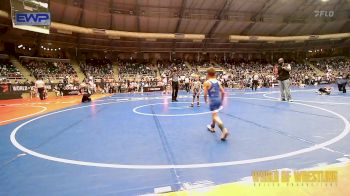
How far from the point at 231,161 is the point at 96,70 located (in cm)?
3466

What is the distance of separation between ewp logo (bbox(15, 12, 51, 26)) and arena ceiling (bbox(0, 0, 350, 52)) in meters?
9.04

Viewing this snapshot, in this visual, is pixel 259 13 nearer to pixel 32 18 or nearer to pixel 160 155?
pixel 32 18

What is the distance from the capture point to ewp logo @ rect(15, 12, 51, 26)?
18959 mm

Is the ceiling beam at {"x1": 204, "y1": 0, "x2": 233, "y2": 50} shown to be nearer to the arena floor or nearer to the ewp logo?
the ewp logo

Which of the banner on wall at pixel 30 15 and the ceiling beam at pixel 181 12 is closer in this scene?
the banner on wall at pixel 30 15

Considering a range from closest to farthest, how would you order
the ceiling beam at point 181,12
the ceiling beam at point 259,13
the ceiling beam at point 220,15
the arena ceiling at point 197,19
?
the arena ceiling at point 197,19 < the ceiling beam at point 181,12 < the ceiling beam at point 220,15 < the ceiling beam at point 259,13

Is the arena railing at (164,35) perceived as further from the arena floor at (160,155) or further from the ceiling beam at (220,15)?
the arena floor at (160,155)

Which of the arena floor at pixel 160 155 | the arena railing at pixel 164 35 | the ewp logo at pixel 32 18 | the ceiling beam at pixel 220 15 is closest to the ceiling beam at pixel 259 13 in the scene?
the arena railing at pixel 164 35

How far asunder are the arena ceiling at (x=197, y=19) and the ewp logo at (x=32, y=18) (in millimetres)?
Answer: 9038

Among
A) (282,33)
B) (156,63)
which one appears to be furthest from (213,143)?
(282,33)

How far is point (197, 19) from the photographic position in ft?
121

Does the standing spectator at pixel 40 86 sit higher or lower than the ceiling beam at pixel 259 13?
lower

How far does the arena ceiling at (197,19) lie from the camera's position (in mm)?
32344

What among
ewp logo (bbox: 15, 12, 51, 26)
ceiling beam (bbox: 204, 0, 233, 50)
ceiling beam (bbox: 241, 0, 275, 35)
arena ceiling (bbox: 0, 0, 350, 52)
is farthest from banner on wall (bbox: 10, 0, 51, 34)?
ceiling beam (bbox: 241, 0, 275, 35)
